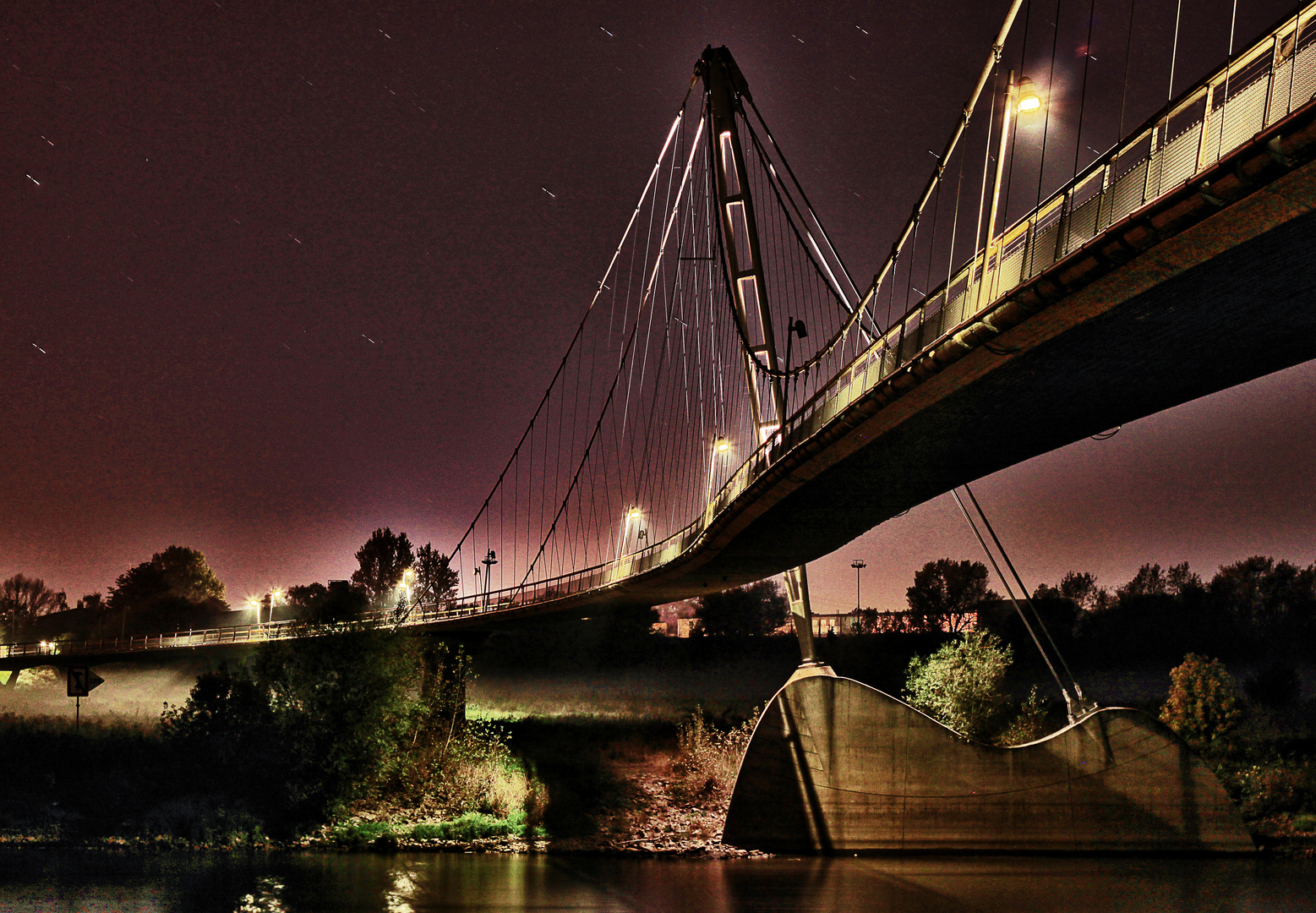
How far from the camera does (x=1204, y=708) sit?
44500mm

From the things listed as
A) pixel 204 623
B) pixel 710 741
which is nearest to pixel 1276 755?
pixel 710 741

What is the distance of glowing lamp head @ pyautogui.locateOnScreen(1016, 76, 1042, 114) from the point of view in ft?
59.5

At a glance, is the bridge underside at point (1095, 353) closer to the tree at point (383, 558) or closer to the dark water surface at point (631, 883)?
the dark water surface at point (631, 883)

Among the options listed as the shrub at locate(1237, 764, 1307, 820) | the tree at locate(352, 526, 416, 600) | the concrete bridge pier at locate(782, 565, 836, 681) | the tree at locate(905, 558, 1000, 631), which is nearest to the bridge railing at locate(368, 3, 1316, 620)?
the concrete bridge pier at locate(782, 565, 836, 681)

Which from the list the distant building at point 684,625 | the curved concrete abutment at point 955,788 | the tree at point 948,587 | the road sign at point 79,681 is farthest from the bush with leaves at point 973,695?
the tree at point 948,587

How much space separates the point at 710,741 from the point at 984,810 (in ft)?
48.3

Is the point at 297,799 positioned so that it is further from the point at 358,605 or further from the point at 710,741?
the point at 710,741

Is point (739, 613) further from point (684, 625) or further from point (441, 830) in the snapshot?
point (441, 830)

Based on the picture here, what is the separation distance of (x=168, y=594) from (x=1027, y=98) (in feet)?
378

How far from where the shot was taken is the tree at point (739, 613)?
81.7m

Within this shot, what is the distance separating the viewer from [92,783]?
37.3 metres

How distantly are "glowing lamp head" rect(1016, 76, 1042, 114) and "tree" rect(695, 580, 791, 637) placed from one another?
58041 millimetres

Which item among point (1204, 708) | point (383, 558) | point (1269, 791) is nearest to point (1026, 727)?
point (1204, 708)

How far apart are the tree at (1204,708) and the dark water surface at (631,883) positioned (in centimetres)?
1120
